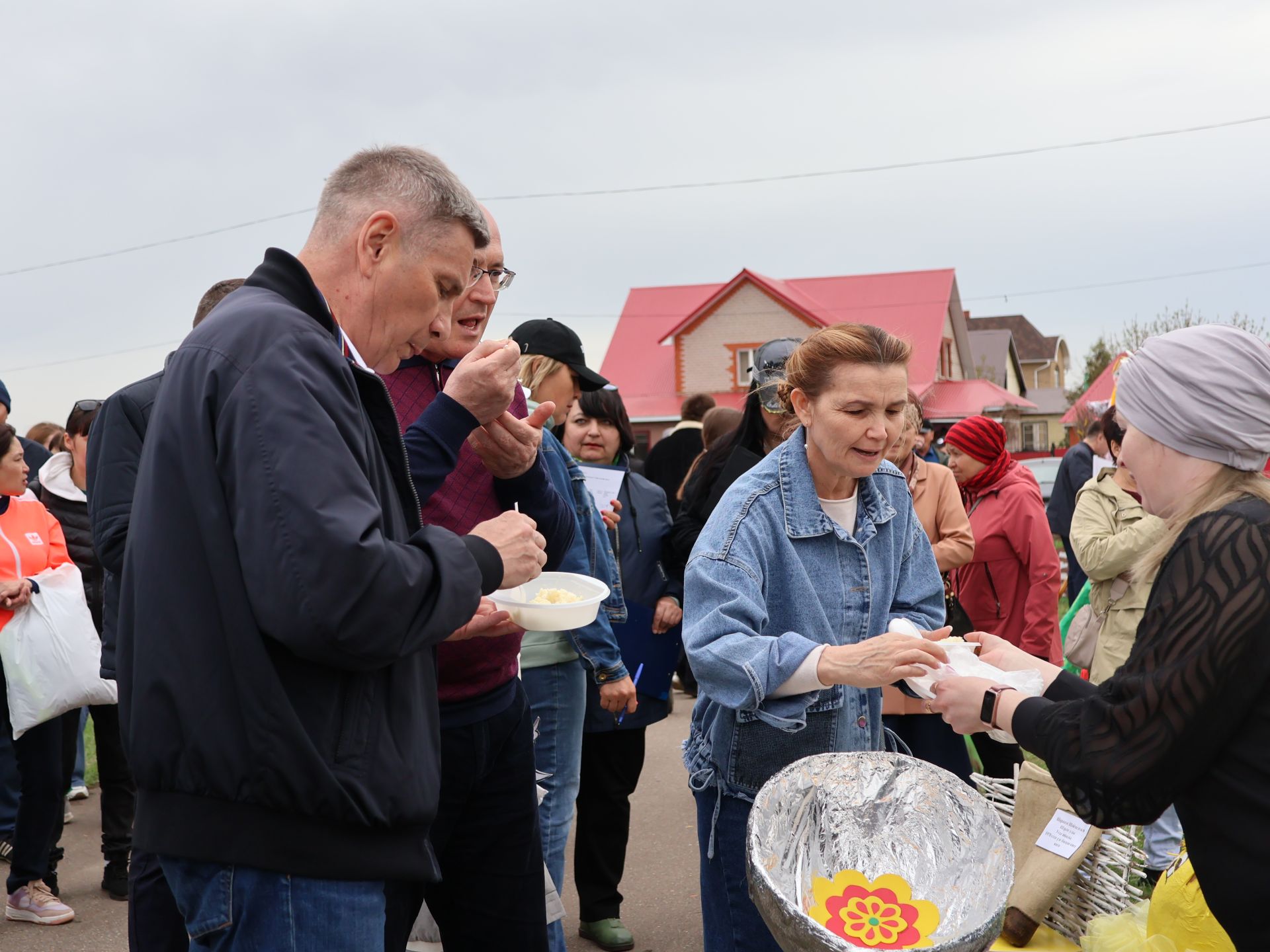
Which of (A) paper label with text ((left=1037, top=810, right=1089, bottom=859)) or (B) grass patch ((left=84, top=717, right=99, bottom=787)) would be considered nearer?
(A) paper label with text ((left=1037, top=810, right=1089, bottom=859))

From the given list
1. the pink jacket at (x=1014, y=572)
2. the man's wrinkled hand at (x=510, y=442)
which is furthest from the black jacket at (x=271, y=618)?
the pink jacket at (x=1014, y=572)

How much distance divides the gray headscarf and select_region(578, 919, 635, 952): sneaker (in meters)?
3.26

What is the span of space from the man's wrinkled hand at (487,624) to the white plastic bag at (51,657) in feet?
9.11

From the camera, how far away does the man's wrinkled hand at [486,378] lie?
238 cm

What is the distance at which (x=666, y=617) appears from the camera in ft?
16.6

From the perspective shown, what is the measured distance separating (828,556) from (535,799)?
3.23ft

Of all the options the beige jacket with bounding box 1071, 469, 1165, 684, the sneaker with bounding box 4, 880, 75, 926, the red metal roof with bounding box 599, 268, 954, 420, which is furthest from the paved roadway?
the red metal roof with bounding box 599, 268, 954, 420

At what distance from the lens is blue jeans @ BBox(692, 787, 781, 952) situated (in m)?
2.76

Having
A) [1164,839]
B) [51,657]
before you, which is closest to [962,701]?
[1164,839]

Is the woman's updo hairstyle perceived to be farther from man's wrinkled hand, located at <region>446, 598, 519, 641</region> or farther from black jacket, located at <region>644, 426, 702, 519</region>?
black jacket, located at <region>644, 426, 702, 519</region>

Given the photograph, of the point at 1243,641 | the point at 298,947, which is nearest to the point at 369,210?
the point at 298,947

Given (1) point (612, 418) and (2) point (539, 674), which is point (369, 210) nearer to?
Result: (2) point (539, 674)

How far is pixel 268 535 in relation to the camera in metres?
1.62

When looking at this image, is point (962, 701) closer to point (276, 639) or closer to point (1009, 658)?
point (1009, 658)
